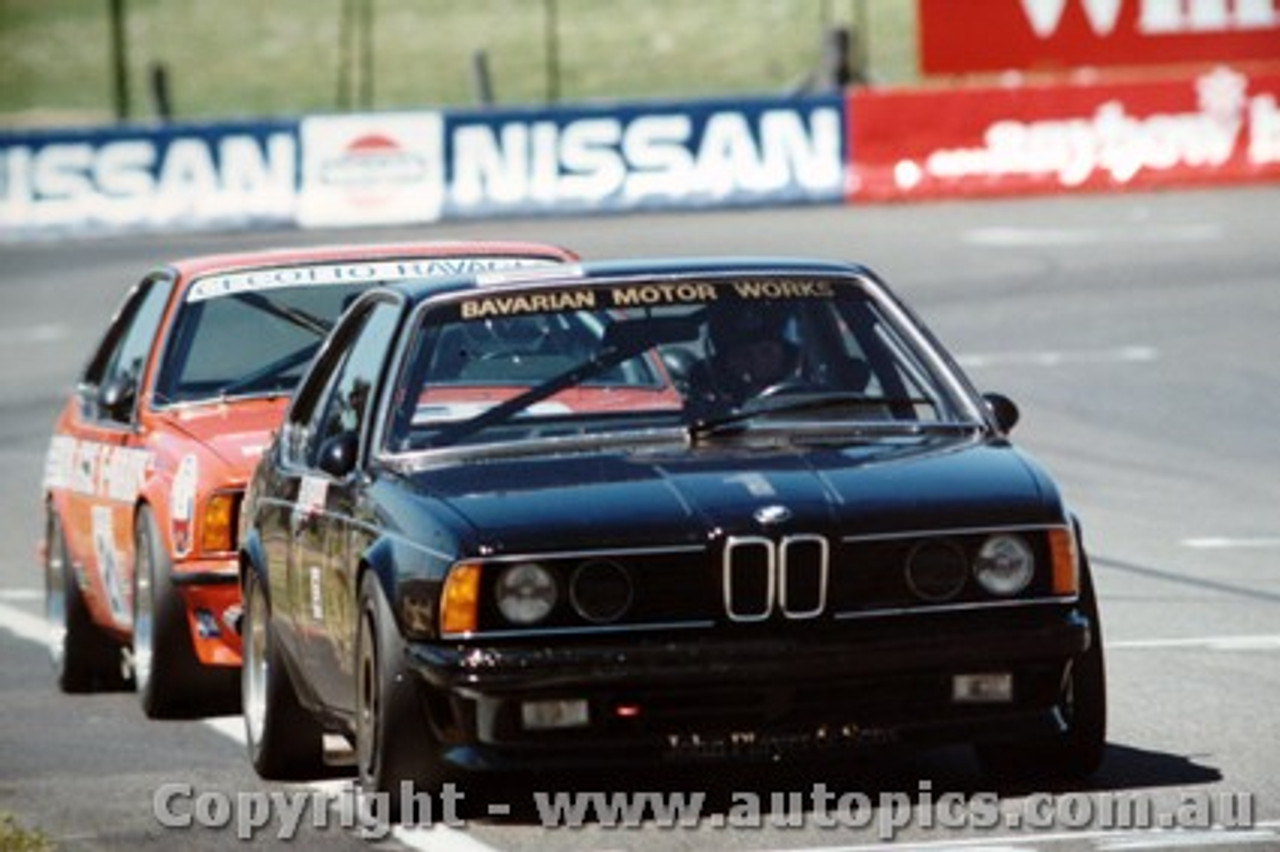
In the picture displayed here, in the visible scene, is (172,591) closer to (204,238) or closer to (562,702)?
(562,702)

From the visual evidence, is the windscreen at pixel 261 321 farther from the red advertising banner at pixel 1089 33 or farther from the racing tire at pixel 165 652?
the red advertising banner at pixel 1089 33

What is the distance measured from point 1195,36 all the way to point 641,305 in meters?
33.2

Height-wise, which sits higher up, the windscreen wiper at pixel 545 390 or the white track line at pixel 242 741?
the windscreen wiper at pixel 545 390

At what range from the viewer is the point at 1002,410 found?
10.1 m

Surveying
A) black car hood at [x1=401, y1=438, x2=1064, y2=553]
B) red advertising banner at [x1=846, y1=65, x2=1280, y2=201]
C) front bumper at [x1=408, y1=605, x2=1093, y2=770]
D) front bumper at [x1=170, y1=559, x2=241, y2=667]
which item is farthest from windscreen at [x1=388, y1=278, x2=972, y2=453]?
red advertising banner at [x1=846, y1=65, x2=1280, y2=201]

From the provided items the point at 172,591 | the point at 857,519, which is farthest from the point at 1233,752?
the point at 172,591

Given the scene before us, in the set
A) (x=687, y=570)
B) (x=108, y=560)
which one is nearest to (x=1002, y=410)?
(x=687, y=570)

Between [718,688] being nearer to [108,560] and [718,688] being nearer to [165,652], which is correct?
[165,652]

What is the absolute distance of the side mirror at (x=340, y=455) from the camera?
9742 millimetres

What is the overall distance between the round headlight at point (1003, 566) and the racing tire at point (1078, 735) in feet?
0.63

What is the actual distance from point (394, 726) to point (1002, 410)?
6.86ft

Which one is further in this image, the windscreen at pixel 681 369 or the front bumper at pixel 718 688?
the windscreen at pixel 681 369

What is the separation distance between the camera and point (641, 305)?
10.1 meters

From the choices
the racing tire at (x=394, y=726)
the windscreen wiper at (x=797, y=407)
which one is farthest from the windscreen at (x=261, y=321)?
the racing tire at (x=394, y=726)
